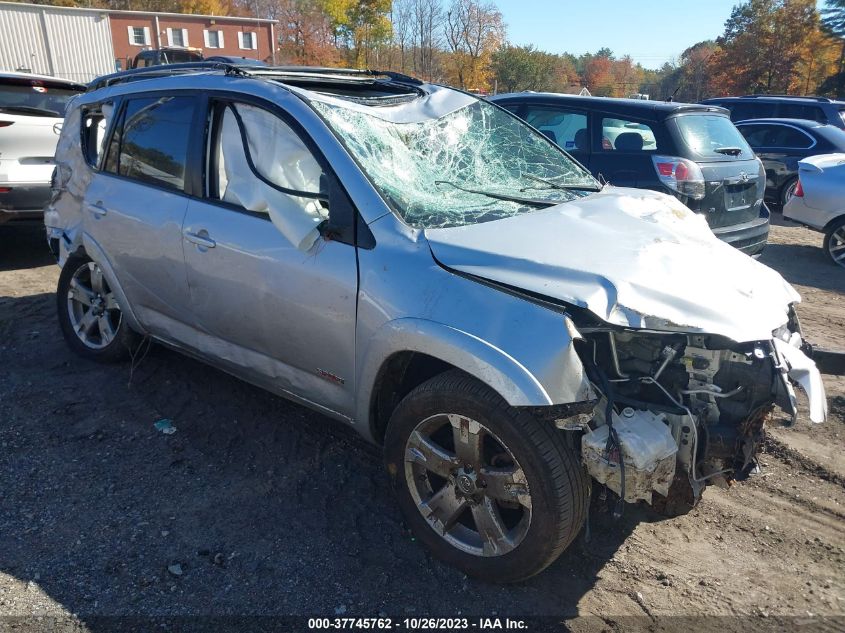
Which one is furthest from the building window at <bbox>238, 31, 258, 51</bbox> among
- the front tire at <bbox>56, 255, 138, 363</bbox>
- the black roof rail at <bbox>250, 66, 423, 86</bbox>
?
the black roof rail at <bbox>250, 66, 423, 86</bbox>

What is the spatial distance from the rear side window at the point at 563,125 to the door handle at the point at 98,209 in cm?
457

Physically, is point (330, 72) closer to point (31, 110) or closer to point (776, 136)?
point (31, 110)

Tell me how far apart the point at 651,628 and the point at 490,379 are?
46.0 inches

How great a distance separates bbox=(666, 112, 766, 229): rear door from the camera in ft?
20.8

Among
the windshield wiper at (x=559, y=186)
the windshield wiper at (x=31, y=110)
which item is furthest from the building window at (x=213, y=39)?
the windshield wiper at (x=559, y=186)

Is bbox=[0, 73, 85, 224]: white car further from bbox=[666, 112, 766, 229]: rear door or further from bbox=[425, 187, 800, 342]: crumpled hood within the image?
bbox=[666, 112, 766, 229]: rear door

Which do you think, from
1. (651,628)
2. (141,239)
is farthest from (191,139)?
(651,628)

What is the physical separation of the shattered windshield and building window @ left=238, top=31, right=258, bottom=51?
50.1 m

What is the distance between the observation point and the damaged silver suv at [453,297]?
2418 mm

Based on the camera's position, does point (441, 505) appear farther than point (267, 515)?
No

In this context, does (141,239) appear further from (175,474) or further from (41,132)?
(41,132)

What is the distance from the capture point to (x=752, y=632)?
98.2 inches

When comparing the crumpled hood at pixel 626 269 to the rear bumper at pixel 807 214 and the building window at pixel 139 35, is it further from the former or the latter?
the building window at pixel 139 35

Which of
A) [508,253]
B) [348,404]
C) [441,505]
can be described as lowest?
[441,505]
